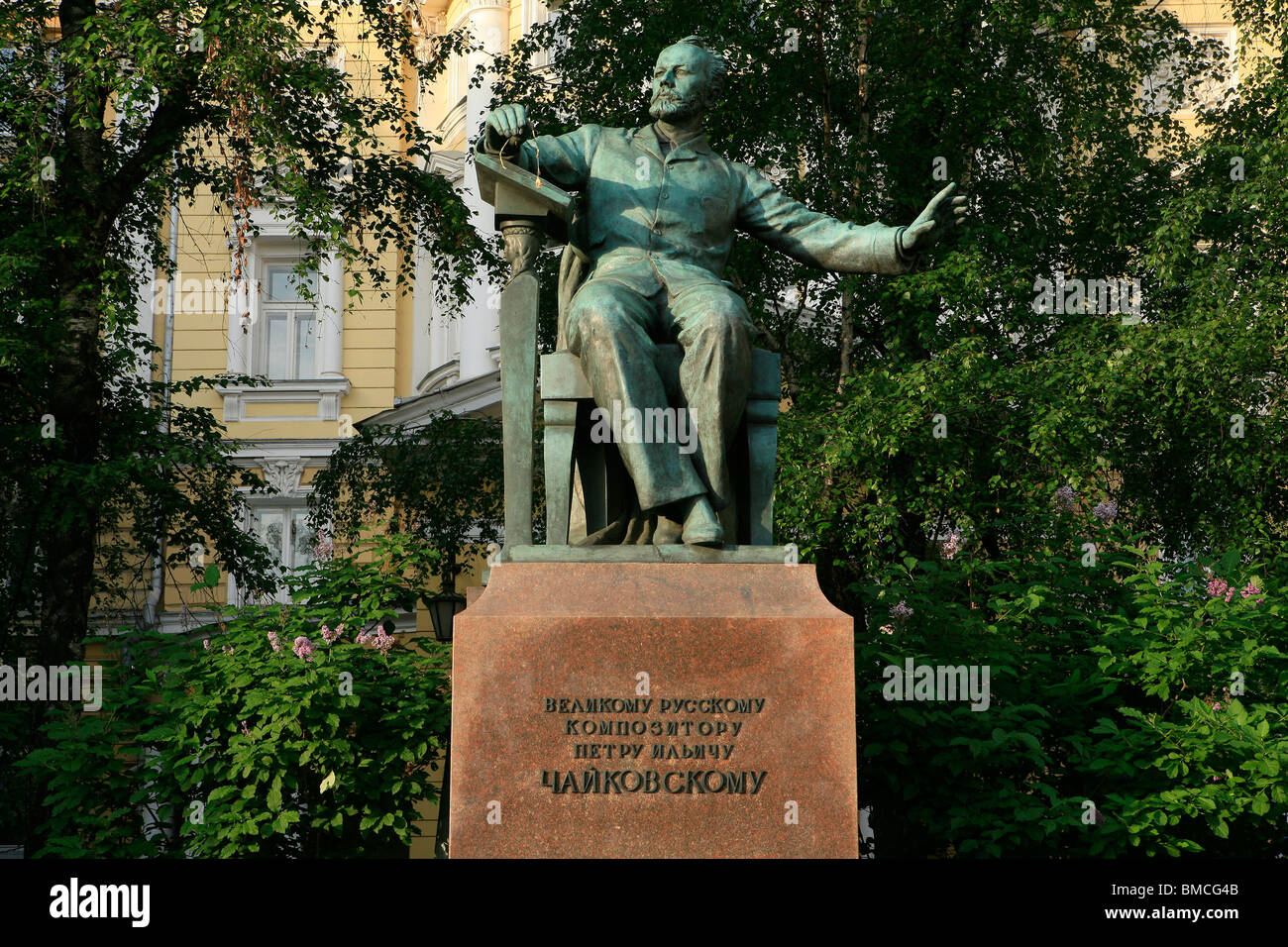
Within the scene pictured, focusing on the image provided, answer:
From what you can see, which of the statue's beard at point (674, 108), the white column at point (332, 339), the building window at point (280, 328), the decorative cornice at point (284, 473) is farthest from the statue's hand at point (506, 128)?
the white column at point (332, 339)

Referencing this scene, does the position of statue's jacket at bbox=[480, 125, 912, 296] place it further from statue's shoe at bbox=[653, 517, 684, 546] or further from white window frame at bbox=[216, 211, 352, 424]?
white window frame at bbox=[216, 211, 352, 424]

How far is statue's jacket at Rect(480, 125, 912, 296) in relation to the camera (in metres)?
6.82

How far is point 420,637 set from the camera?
8.80 meters

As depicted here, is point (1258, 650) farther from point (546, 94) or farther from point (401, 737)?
point (546, 94)

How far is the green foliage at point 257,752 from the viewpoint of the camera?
740 centimetres

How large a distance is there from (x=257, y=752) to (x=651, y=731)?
2.45 metres

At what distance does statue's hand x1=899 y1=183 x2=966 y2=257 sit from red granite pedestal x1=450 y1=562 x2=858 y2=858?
169cm

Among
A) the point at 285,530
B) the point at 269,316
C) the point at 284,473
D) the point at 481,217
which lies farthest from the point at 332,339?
the point at 481,217

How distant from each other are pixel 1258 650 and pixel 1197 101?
432 inches

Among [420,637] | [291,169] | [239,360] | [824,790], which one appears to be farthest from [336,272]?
[824,790]

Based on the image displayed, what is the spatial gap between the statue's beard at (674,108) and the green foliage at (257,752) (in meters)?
2.73

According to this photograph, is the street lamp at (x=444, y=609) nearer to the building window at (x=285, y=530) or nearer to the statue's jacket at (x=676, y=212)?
the statue's jacket at (x=676, y=212)

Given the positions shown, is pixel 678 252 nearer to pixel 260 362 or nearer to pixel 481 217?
pixel 481 217

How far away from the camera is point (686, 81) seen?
7008 mm
